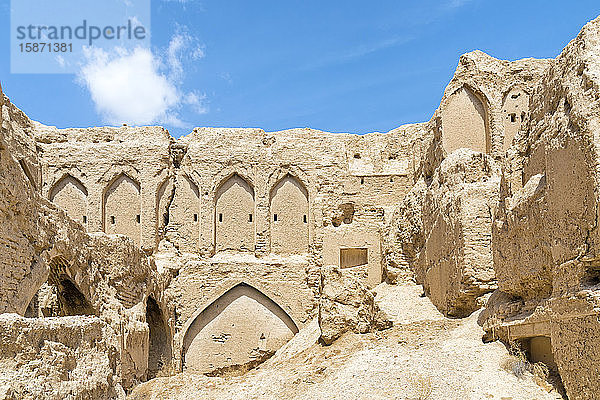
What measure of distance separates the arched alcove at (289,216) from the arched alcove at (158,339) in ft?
21.4

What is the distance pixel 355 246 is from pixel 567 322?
1196 cm

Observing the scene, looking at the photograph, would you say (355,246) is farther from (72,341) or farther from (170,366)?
(72,341)

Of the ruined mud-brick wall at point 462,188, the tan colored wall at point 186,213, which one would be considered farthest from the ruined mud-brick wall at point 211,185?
the ruined mud-brick wall at point 462,188

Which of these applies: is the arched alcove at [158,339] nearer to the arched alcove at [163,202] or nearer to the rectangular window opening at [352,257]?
the arched alcove at [163,202]

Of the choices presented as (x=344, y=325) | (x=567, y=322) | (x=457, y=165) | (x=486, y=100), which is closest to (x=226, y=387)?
(x=344, y=325)

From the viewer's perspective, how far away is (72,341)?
8375 mm

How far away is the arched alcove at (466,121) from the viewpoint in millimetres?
19159

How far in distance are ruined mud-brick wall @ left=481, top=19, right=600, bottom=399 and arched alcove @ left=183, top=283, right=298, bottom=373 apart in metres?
12.9

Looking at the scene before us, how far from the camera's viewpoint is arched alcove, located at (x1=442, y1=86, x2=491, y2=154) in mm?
19159

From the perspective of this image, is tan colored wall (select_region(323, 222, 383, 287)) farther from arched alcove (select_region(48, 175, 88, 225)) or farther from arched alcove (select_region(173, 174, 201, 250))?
arched alcove (select_region(48, 175, 88, 225))

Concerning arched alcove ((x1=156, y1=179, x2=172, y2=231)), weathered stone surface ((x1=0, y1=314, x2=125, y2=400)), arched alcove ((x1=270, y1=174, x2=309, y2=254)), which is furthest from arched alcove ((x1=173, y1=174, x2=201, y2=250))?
weathered stone surface ((x1=0, y1=314, x2=125, y2=400))

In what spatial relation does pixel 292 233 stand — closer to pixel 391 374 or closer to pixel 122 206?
pixel 122 206

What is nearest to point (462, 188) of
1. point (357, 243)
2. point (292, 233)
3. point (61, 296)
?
point (357, 243)

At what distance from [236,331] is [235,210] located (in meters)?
5.90
